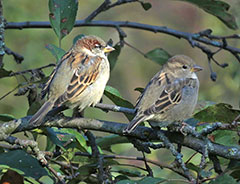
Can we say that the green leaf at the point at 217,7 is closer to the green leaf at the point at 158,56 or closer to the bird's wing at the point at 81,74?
the green leaf at the point at 158,56

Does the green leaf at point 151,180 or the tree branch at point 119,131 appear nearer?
the green leaf at point 151,180

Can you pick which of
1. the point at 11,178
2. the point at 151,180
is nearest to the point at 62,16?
the point at 11,178

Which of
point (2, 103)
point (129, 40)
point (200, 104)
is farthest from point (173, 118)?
point (129, 40)

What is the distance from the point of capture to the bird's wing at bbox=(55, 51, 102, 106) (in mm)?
3093

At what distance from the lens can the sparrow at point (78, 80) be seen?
3.05m

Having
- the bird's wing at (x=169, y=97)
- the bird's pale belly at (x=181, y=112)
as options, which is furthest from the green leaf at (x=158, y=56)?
the bird's pale belly at (x=181, y=112)

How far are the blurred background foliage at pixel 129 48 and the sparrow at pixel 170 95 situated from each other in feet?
2.01

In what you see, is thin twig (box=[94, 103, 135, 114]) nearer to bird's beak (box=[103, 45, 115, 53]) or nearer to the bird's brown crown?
bird's beak (box=[103, 45, 115, 53])

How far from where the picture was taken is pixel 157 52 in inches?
146

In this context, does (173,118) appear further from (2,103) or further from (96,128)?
(2,103)

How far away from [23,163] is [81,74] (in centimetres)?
119

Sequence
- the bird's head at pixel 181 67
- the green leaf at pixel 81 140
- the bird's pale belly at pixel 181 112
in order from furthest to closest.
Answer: the bird's head at pixel 181 67, the bird's pale belly at pixel 181 112, the green leaf at pixel 81 140

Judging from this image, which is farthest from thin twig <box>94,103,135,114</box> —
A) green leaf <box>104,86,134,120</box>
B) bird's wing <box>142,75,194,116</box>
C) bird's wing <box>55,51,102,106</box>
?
bird's wing <box>55,51,102,106</box>

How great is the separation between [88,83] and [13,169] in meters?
1.24
